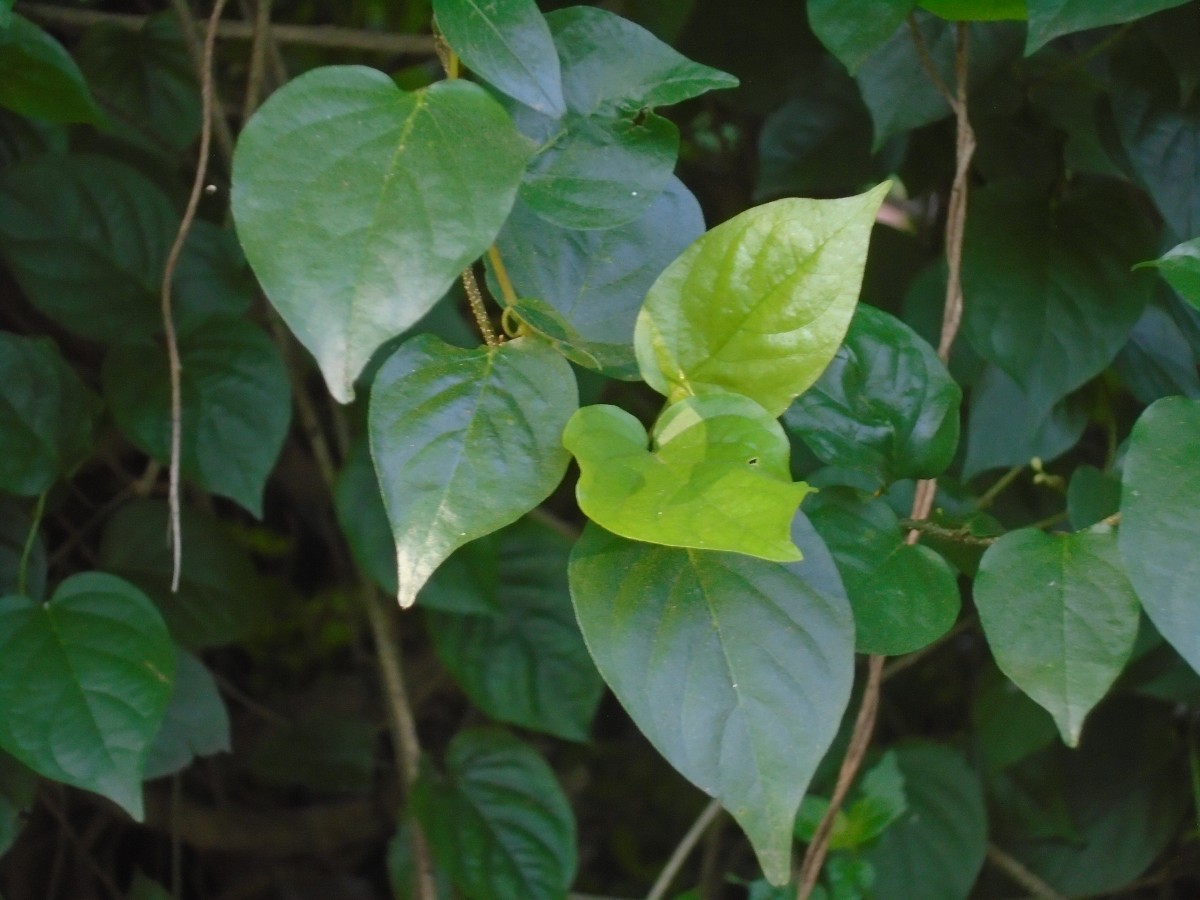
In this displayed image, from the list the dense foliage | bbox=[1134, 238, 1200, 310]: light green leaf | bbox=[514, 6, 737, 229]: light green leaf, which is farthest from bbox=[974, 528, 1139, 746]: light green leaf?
bbox=[514, 6, 737, 229]: light green leaf

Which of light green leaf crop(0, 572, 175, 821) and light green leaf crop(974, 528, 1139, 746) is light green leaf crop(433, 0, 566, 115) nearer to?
light green leaf crop(974, 528, 1139, 746)

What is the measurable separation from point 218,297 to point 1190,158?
2.13ft

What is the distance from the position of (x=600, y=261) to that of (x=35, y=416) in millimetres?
395

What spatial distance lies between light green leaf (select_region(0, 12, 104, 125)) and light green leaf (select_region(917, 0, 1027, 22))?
464 mm

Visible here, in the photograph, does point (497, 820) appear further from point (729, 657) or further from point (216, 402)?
point (729, 657)

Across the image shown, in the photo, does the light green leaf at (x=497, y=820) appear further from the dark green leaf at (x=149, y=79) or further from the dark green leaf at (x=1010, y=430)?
the dark green leaf at (x=149, y=79)

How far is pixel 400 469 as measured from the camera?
382mm

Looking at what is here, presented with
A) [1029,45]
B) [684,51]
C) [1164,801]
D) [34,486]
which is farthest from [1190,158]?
[34,486]

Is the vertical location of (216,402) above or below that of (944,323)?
below

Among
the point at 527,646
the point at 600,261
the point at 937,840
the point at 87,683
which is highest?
the point at 600,261

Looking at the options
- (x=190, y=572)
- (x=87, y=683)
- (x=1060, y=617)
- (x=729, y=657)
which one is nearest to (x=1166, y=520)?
(x=1060, y=617)

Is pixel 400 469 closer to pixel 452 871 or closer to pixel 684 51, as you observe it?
pixel 452 871

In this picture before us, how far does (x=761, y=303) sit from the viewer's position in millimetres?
401

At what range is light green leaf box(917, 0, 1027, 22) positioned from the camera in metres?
0.51
